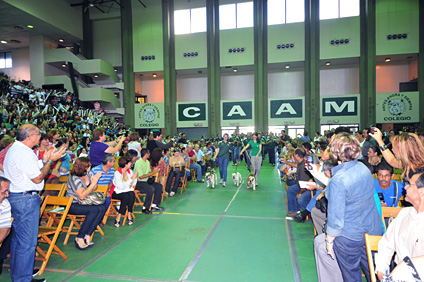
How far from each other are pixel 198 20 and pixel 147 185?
66.5ft

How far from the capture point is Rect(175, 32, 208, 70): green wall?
861 inches

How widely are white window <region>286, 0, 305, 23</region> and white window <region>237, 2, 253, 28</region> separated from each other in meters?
3.09

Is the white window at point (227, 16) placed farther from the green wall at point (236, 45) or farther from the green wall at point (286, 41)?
the green wall at point (286, 41)

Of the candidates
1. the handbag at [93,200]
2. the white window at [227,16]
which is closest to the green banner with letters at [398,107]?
the white window at [227,16]

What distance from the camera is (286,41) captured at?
20.5 m

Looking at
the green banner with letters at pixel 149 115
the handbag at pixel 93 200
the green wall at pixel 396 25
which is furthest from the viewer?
the green banner with letters at pixel 149 115

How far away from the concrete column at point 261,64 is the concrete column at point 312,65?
3.33 meters

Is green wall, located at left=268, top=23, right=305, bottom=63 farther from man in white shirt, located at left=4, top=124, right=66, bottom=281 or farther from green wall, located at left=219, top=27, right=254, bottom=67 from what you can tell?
man in white shirt, located at left=4, top=124, right=66, bottom=281

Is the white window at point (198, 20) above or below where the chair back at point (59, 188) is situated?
above

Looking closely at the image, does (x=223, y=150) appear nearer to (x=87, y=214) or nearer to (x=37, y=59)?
(x=87, y=214)

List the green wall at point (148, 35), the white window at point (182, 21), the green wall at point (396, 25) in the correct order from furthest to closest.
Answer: the white window at point (182, 21) → the green wall at point (148, 35) → the green wall at point (396, 25)

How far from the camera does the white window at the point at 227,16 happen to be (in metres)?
21.6

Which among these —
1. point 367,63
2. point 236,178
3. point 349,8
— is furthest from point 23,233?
point 349,8

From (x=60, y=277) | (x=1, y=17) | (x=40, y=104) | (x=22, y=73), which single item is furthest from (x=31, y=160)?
(x=22, y=73)
